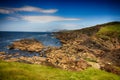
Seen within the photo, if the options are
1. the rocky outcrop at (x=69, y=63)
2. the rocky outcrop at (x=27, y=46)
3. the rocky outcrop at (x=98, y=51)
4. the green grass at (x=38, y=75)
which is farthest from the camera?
the rocky outcrop at (x=27, y=46)

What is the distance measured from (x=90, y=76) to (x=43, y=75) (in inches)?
249

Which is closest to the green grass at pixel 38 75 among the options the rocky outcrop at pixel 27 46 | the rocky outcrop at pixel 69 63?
the rocky outcrop at pixel 69 63

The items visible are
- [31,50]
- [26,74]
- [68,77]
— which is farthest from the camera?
[31,50]

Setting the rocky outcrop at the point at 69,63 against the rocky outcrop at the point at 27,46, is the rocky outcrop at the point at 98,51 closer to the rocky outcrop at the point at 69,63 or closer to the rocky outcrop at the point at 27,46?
the rocky outcrop at the point at 69,63

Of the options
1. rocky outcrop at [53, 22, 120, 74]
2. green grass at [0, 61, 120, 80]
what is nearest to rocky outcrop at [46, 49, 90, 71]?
rocky outcrop at [53, 22, 120, 74]

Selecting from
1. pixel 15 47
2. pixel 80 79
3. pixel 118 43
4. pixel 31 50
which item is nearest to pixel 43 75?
pixel 80 79

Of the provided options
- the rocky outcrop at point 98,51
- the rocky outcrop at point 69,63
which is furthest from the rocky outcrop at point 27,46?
the rocky outcrop at point 69,63

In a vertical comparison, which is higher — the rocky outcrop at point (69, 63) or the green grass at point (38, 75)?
the green grass at point (38, 75)

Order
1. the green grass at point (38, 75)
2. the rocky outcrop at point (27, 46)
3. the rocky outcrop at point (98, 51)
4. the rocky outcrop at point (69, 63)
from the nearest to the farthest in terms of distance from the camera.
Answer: the green grass at point (38, 75) < the rocky outcrop at point (69, 63) < the rocky outcrop at point (98, 51) < the rocky outcrop at point (27, 46)

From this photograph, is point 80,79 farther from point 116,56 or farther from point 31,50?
point 31,50

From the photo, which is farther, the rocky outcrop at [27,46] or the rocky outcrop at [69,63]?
the rocky outcrop at [27,46]

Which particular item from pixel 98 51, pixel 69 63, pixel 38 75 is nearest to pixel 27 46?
pixel 98 51

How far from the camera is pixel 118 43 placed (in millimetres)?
56125

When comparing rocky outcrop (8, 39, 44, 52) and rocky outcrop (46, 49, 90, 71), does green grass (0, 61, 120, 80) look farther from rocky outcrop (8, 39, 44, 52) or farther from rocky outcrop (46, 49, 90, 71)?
rocky outcrop (8, 39, 44, 52)
